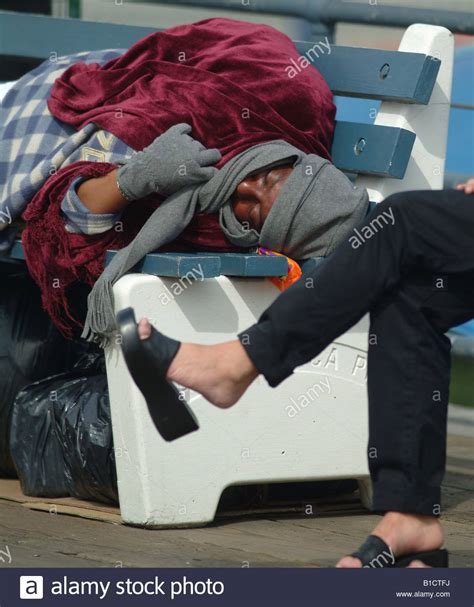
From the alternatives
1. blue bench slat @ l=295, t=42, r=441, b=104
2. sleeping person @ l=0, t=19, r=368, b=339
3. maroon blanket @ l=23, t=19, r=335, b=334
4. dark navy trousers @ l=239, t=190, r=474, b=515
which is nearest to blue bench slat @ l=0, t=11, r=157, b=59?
sleeping person @ l=0, t=19, r=368, b=339

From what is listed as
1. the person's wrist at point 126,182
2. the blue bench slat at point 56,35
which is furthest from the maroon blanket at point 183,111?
the blue bench slat at point 56,35

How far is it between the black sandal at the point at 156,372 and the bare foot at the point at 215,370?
0.08 ft

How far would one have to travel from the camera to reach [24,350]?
3982 mm

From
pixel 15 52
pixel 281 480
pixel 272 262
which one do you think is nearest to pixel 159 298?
pixel 272 262

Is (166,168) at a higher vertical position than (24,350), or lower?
higher

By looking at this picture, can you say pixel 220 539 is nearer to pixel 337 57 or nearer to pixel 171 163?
pixel 171 163

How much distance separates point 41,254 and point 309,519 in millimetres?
1046

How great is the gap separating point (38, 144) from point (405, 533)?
1853mm

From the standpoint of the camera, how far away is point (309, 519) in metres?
3.50

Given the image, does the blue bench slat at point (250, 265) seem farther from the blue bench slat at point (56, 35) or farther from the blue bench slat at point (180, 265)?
the blue bench slat at point (56, 35)

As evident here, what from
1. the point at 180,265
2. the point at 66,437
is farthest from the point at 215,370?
the point at 66,437

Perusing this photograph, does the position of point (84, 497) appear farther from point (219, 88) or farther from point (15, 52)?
point (15, 52)
